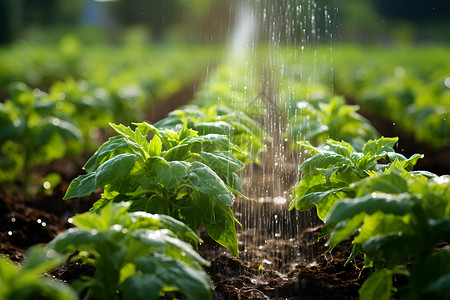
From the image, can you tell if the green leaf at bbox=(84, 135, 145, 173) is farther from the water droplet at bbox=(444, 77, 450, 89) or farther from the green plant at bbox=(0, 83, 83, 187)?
the water droplet at bbox=(444, 77, 450, 89)

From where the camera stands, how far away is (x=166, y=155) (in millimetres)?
2299

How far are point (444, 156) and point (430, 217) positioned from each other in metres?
4.61

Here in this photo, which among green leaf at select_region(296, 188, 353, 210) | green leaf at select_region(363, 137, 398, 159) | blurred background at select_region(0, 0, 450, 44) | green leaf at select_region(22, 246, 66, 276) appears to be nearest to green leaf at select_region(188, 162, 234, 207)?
green leaf at select_region(296, 188, 353, 210)

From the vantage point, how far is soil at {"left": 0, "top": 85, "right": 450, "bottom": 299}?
7.91ft

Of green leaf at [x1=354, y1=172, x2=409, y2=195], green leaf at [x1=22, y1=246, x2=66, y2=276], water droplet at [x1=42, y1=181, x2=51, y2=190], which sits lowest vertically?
water droplet at [x1=42, y1=181, x2=51, y2=190]

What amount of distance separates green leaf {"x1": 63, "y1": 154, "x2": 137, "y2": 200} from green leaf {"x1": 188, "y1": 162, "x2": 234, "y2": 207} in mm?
270

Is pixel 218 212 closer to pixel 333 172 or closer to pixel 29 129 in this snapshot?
pixel 333 172

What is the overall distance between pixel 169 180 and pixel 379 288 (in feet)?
3.03

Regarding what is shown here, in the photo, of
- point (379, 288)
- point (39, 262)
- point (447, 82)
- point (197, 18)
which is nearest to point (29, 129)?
point (39, 262)

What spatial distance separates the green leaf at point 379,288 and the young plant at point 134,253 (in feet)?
2.12

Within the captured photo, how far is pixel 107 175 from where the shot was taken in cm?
198

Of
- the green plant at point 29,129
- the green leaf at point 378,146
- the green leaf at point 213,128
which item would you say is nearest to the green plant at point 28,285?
the green leaf at point 213,128

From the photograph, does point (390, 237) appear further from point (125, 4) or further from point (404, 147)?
point (125, 4)

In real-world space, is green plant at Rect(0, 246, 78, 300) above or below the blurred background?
below
